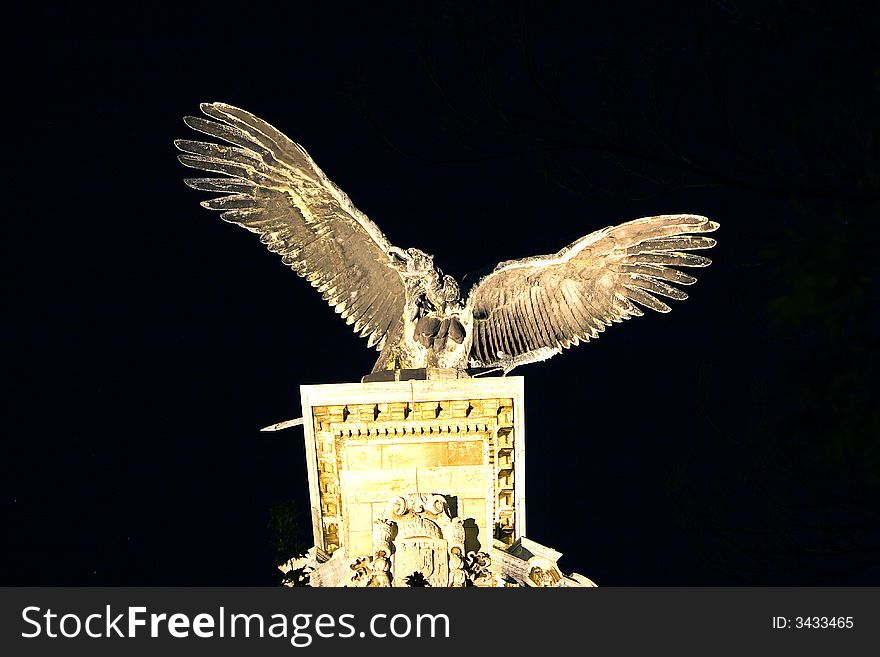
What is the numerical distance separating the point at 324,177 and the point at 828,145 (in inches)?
149

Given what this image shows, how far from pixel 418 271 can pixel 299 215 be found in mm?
915

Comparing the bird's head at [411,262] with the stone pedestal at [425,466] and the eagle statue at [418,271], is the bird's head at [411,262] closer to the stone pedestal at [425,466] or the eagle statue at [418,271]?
the eagle statue at [418,271]

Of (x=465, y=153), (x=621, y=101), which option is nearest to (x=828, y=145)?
(x=621, y=101)

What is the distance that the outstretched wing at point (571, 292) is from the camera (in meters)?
10.1

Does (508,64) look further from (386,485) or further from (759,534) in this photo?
(759,534)

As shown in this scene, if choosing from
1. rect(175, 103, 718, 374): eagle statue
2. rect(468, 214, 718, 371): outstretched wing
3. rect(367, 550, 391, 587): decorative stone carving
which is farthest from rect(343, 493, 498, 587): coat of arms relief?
rect(468, 214, 718, 371): outstretched wing

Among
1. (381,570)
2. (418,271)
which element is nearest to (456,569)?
(381,570)

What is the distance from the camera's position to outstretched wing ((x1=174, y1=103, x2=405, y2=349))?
10.2 metres

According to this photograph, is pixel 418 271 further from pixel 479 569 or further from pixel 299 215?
pixel 479 569

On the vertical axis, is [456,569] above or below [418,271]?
below

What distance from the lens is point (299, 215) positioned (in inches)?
405

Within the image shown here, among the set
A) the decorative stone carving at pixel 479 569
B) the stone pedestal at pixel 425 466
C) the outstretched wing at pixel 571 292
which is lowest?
the decorative stone carving at pixel 479 569

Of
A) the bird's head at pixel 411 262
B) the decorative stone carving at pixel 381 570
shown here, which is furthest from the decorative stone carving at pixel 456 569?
the bird's head at pixel 411 262

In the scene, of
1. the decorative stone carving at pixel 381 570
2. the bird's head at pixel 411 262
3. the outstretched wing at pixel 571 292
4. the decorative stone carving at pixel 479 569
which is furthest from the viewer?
the outstretched wing at pixel 571 292
